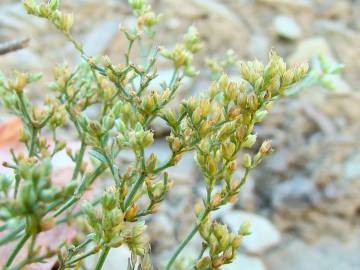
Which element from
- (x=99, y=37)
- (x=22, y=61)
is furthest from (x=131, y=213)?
(x=99, y=37)

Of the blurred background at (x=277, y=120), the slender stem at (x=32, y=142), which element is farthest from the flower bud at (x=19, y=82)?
the blurred background at (x=277, y=120)

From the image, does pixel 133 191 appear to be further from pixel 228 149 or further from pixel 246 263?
pixel 246 263

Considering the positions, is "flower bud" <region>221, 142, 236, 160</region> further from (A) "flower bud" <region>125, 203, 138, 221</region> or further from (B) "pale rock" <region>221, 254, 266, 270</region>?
(B) "pale rock" <region>221, 254, 266, 270</region>

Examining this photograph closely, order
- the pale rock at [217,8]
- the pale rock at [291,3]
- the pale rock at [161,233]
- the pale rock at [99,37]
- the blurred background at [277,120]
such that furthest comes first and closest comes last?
the pale rock at [291,3], the pale rock at [217,8], the pale rock at [99,37], the blurred background at [277,120], the pale rock at [161,233]

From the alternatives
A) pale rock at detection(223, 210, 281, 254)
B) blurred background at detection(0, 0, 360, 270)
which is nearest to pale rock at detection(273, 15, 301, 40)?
blurred background at detection(0, 0, 360, 270)

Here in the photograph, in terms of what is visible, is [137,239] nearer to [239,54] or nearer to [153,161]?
[153,161]

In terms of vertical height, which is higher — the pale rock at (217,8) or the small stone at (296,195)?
the pale rock at (217,8)

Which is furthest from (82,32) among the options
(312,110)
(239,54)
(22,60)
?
(312,110)

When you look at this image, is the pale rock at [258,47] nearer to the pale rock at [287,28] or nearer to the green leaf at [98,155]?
the pale rock at [287,28]

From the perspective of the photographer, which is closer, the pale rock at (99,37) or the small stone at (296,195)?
the small stone at (296,195)
